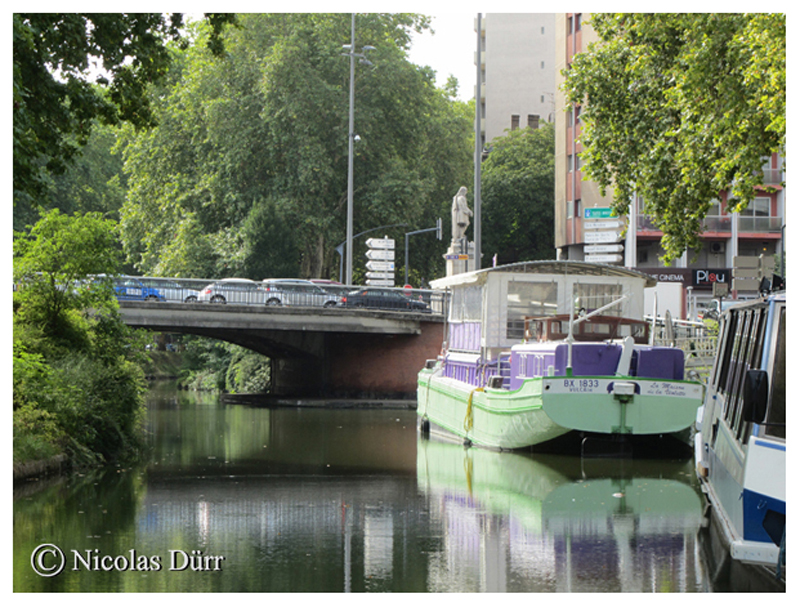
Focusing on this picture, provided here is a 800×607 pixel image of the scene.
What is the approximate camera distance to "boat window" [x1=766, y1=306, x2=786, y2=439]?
809 centimetres

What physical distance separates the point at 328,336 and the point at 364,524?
31.1 m

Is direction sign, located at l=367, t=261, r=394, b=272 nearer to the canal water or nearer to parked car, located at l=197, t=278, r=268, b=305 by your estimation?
parked car, located at l=197, t=278, r=268, b=305

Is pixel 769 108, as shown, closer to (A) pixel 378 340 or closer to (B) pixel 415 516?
(B) pixel 415 516

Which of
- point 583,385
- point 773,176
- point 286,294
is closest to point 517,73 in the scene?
point 773,176

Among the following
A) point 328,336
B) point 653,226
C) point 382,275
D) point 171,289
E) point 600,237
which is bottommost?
point 328,336

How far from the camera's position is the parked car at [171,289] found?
126 feet

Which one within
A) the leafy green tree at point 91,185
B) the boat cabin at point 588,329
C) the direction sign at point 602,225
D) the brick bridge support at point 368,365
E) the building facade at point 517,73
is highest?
the building facade at point 517,73

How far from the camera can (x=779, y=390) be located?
8.29m

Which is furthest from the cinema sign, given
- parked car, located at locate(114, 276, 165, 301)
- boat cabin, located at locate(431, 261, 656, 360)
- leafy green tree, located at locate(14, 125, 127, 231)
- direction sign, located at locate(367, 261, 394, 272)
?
boat cabin, located at locate(431, 261, 656, 360)

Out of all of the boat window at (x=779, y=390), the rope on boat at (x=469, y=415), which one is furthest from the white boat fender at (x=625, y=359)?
the boat window at (x=779, y=390)

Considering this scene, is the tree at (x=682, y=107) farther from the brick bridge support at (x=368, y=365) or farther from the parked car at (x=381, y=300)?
the brick bridge support at (x=368, y=365)

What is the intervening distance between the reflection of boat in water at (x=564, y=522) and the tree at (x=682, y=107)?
5.09 meters

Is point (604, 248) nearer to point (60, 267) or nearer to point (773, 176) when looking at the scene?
point (60, 267)

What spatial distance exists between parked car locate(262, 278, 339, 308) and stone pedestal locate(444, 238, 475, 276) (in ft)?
30.4
